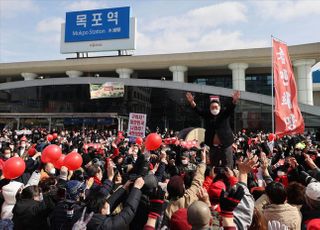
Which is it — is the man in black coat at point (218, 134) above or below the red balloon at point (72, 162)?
above

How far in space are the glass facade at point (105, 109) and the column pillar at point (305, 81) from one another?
150 inches

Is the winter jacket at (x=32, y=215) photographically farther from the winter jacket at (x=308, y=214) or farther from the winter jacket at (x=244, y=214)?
the winter jacket at (x=308, y=214)

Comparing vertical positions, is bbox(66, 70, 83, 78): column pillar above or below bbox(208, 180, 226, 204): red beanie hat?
above

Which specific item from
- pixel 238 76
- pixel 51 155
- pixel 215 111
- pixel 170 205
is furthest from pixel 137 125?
pixel 238 76

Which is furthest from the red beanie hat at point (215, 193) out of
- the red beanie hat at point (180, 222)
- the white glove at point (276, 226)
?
the white glove at point (276, 226)

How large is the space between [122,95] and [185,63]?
23.8ft

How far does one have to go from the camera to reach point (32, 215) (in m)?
3.13

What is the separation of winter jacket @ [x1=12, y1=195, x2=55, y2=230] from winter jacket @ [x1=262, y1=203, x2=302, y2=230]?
2.13 meters

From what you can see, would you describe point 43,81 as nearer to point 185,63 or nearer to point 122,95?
point 122,95

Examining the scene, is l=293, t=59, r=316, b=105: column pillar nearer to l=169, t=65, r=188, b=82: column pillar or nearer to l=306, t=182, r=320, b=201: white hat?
l=169, t=65, r=188, b=82: column pillar

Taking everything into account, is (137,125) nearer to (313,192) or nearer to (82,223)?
(313,192)

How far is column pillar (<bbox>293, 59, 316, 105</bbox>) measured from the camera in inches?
1118

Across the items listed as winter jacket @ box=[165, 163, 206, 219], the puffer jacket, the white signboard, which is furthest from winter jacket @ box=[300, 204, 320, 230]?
the white signboard

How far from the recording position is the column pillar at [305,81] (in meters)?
28.4
